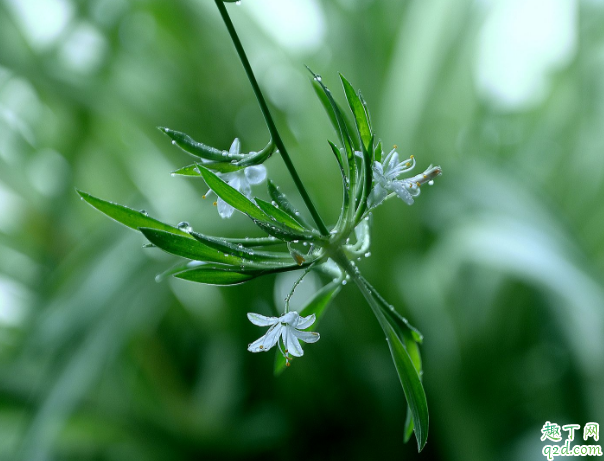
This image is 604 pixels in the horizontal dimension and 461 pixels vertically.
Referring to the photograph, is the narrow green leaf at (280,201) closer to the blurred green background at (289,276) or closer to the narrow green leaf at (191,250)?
the narrow green leaf at (191,250)

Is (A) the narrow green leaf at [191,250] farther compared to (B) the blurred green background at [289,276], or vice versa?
(B) the blurred green background at [289,276]

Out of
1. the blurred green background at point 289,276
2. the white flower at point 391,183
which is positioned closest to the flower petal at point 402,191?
the white flower at point 391,183

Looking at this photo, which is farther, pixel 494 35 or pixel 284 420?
pixel 494 35

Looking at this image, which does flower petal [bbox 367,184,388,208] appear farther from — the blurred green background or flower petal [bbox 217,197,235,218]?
the blurred green background

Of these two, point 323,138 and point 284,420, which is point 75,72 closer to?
point 323,138

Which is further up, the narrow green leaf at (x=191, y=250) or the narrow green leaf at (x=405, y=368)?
the narrow green leaf at (x=191, y=250)

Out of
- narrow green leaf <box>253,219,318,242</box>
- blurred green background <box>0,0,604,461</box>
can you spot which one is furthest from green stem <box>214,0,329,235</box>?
blurred green background <box>0,0,604,461</box>

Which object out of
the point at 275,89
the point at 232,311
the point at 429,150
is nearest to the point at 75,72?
the point at 275,89
